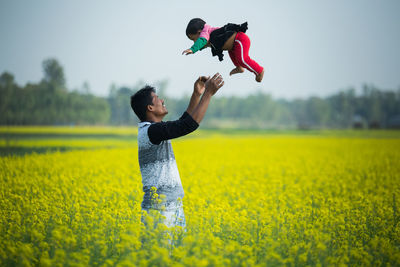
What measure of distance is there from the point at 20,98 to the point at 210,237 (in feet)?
111

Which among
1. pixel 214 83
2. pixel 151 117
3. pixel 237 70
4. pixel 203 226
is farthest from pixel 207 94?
pixel 203 226

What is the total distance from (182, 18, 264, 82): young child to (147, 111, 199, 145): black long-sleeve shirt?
718mm

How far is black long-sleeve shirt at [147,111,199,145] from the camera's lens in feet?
8.79

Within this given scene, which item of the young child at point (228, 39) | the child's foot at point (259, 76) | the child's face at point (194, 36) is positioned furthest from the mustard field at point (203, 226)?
the child's face at point (194, 36)

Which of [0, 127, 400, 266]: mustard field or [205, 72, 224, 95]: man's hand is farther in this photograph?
[0, 127, 400, 266]: mustard field

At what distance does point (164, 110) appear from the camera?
3.23 m

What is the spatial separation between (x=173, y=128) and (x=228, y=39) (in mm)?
998

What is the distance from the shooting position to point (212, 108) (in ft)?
358

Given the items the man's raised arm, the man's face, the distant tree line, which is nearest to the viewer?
the man's raised arm

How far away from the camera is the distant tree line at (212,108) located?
3194 cm

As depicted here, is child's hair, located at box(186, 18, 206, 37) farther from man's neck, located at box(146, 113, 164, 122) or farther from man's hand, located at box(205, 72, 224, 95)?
man's neck, located at box(146, 113, 164, 122)

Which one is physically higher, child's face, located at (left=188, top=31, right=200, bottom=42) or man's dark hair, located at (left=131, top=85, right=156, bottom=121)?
child's face, located at (left=188, top=31, right=200, bottom=42)

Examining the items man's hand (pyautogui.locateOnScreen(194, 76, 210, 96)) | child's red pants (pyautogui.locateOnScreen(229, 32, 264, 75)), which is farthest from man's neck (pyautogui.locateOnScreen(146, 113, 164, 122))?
child's red pants (pyautogui.locateOnScreen(229, 32, 264, 75))

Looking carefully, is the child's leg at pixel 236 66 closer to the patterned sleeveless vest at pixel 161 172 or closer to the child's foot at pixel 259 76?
the child's foot at pixel 259 76
